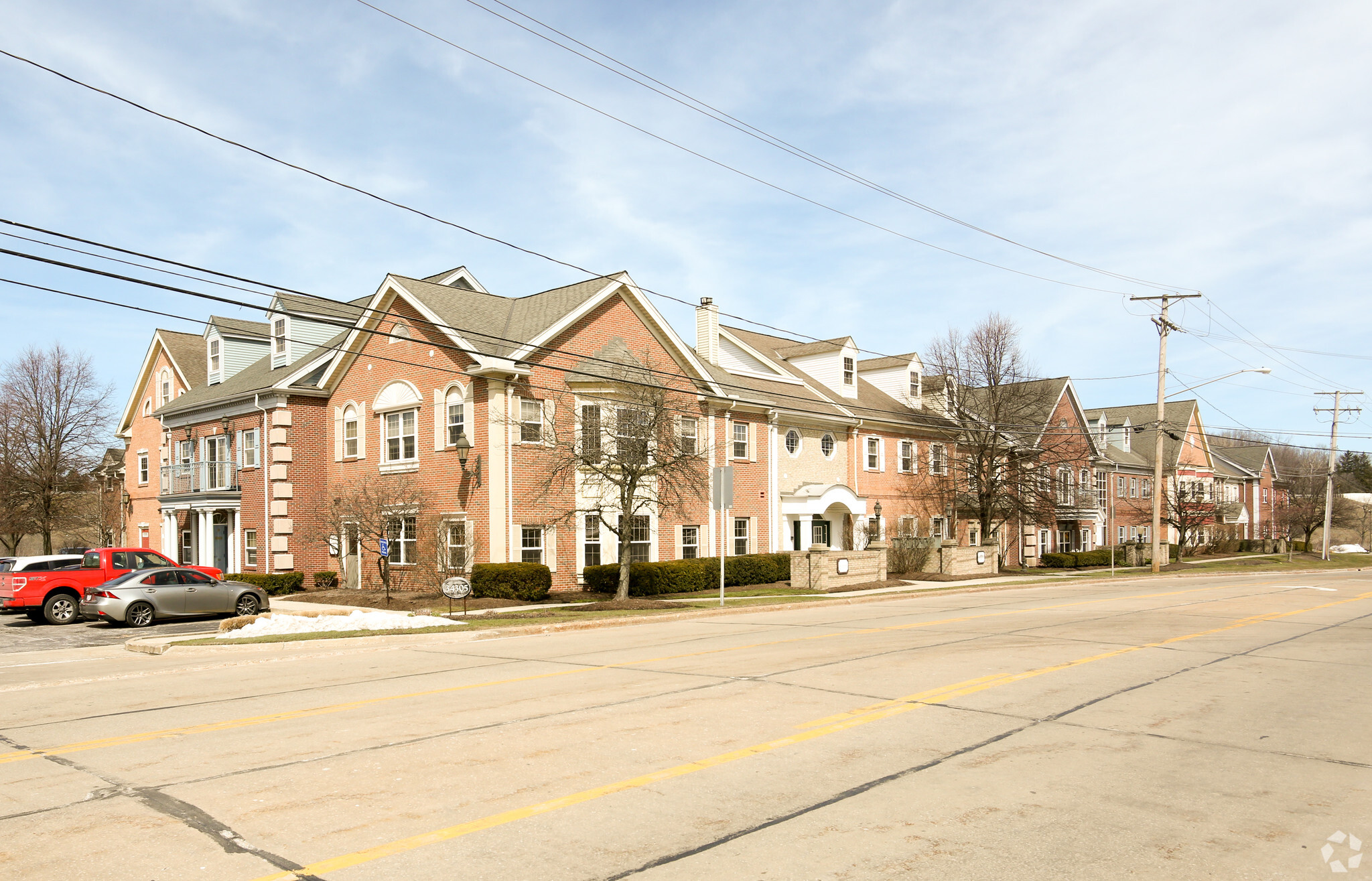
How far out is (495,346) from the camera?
26.7 m

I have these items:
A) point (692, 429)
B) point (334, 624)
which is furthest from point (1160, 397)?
point (334, 624)

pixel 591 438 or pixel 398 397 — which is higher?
pixel 398 397

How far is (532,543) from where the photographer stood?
2714 cm

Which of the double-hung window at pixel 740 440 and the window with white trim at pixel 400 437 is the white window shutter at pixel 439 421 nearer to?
the window with white trim at pixel 400 437

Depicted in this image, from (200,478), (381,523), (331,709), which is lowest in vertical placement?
(331,709)

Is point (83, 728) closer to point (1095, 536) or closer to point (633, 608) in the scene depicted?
point (633, 608)

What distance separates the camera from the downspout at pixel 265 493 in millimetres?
32094

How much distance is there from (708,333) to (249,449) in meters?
16.9

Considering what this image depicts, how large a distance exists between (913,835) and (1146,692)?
233 inches

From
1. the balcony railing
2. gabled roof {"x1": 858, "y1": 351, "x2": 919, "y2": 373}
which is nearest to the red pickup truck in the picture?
the balcony railing

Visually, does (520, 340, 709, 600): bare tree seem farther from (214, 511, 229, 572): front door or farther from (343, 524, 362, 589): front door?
(214, 511, 229, 572): front door

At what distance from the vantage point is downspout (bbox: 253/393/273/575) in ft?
105

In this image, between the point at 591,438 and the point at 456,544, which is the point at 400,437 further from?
the point at 591,438

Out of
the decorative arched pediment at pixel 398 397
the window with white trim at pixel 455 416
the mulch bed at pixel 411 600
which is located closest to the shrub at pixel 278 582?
the mulch bed at pixel 411 600
